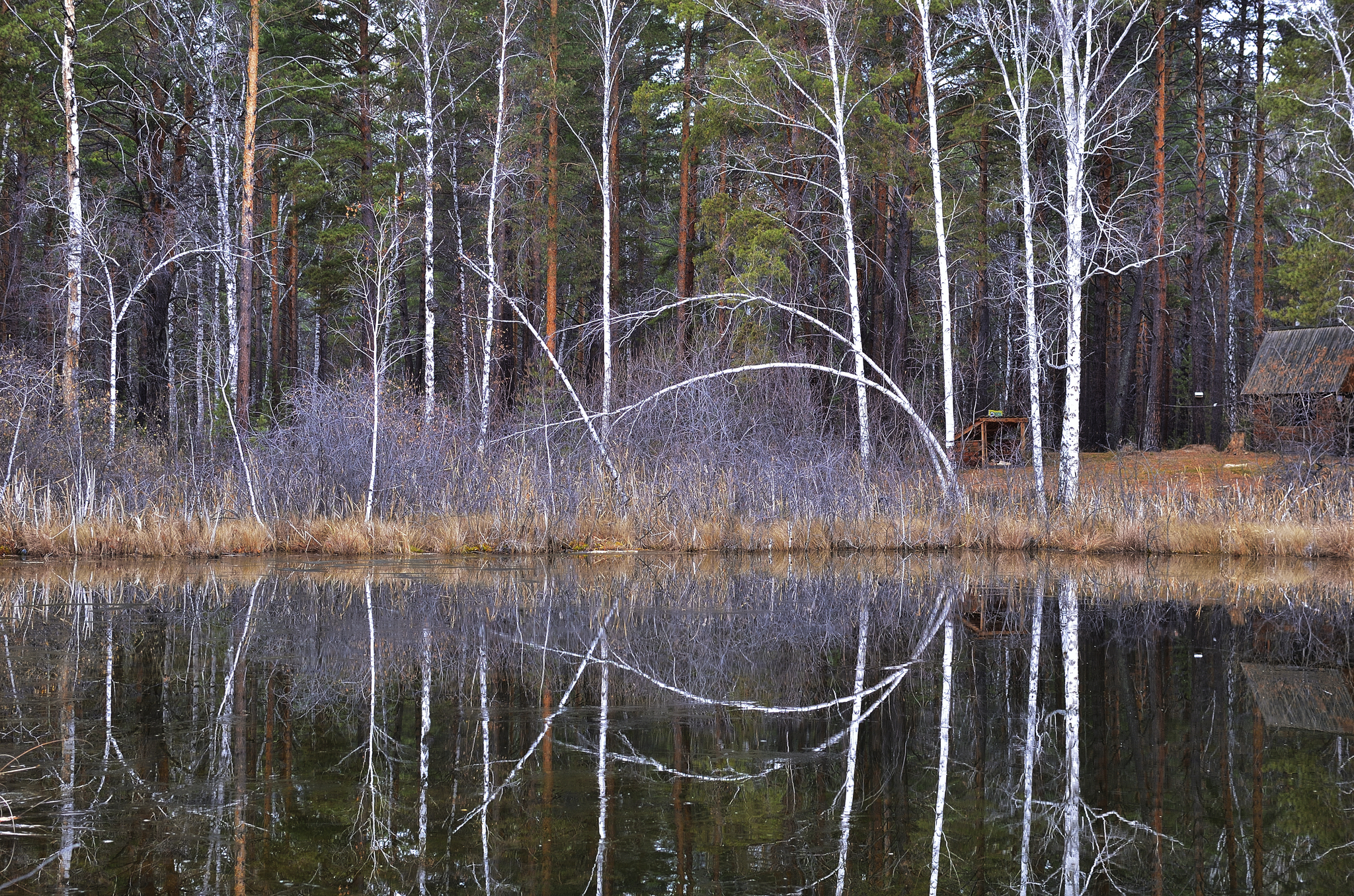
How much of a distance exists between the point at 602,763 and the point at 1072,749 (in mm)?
2468

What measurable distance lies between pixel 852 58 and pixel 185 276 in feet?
65.2

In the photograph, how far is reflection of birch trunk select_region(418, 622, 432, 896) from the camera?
4.08 m

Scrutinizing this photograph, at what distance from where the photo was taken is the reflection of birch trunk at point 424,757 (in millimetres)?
4082

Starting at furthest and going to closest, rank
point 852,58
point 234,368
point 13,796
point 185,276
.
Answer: point 185,276, point 234,368, point 852,58, point 13,796

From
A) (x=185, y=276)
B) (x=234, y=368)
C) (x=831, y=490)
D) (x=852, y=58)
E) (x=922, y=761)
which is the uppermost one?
(x=852, y=58)

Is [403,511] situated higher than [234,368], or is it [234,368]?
[234,368]

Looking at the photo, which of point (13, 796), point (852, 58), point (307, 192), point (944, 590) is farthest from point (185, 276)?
point (13, 796)

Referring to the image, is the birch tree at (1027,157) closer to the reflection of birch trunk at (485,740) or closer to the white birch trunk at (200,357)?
the reflection of birch trunk at (485,740)

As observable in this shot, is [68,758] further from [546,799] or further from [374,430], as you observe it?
A: [374,430]

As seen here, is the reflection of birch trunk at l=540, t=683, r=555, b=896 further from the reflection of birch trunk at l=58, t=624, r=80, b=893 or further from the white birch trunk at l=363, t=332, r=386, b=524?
the white birch trunk at l=363, t=332, r=386, b=524

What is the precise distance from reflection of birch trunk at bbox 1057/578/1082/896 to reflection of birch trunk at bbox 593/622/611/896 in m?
1.71

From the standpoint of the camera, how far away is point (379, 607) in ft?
32.8

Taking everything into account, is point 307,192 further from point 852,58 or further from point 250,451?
point 852,58

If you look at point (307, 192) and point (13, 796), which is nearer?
point (13, 796)
